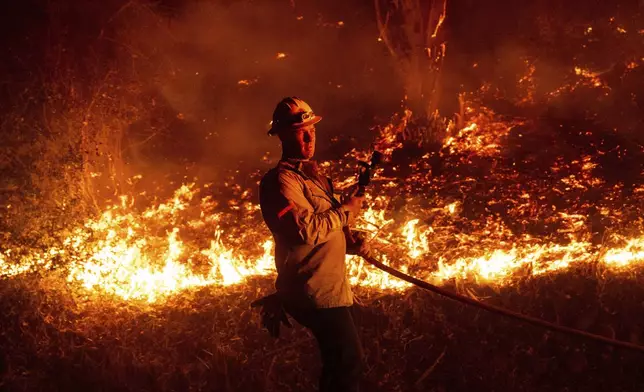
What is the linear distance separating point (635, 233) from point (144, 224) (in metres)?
5.71

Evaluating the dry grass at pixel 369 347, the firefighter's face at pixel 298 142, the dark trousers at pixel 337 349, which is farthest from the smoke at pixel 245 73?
the dark trousers at pixel 337 349

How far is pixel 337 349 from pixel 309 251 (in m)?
0.61

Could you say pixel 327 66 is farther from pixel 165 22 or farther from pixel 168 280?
pixel 168 280

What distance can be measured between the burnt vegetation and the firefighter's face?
1.94 metres

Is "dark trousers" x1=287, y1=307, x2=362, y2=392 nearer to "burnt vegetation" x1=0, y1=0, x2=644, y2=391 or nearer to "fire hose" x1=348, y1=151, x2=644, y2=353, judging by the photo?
"fire hose" x1=348, y1=151, x2=644, y2=353

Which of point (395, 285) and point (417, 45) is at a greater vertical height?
point (417, 45)

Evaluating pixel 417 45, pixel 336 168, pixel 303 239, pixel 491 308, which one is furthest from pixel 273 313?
pixel 417 45

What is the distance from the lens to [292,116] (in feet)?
11.9

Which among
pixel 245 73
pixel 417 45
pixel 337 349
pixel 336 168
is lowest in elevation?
pixel 337 349

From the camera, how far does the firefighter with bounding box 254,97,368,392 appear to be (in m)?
3.32

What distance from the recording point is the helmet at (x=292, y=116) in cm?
362

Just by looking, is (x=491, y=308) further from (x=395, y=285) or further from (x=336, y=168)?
(x=336, y=168)

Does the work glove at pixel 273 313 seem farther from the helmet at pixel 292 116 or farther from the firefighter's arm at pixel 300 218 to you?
the helmet at pixel 292 116

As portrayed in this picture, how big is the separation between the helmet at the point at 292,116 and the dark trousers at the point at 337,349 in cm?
119
